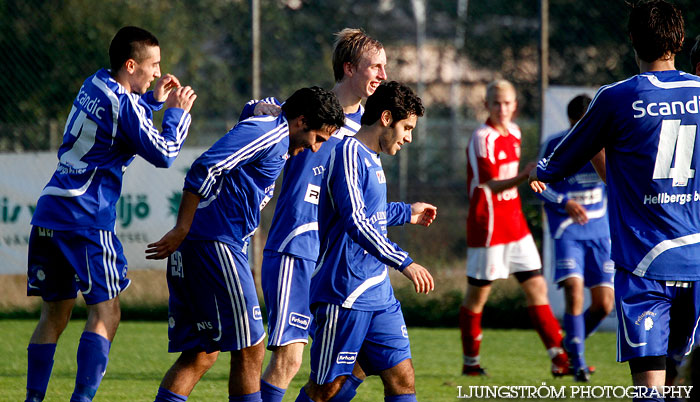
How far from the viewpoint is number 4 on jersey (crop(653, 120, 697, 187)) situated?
145 inches

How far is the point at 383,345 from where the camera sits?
4.05 meters

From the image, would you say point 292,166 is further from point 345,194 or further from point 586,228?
point 586,228

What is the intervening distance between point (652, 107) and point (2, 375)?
194 inches

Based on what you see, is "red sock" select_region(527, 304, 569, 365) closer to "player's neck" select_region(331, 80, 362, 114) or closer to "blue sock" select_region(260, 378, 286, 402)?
"player's neck" select_region(331, 80, 362, 114)

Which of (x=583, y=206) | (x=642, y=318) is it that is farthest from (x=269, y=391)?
(x=583, y=206)

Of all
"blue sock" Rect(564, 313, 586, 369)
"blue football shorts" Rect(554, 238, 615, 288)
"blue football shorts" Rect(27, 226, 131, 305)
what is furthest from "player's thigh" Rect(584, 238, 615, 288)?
"blue football shorts" Rect(27, 226, 131, 305)

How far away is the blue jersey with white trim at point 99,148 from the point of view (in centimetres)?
456

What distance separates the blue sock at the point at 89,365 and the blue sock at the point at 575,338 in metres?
3.71

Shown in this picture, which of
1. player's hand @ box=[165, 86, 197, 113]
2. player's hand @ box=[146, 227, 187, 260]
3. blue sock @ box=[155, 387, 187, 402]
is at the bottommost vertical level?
blue sock @ box=[155, 387, 187, 402]

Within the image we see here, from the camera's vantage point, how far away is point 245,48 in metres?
10.2

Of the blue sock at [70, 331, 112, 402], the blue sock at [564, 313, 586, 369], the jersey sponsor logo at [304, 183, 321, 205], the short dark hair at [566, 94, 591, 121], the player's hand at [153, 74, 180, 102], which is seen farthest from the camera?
the short dark hair at [566, 94, 591, 121]

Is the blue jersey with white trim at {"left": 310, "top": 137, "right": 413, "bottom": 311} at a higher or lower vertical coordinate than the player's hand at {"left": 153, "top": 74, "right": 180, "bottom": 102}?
lower

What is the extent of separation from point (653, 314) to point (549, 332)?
3337mm

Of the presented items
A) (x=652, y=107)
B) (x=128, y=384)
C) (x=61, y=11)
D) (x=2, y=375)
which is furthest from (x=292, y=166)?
(x=61, y=11)
